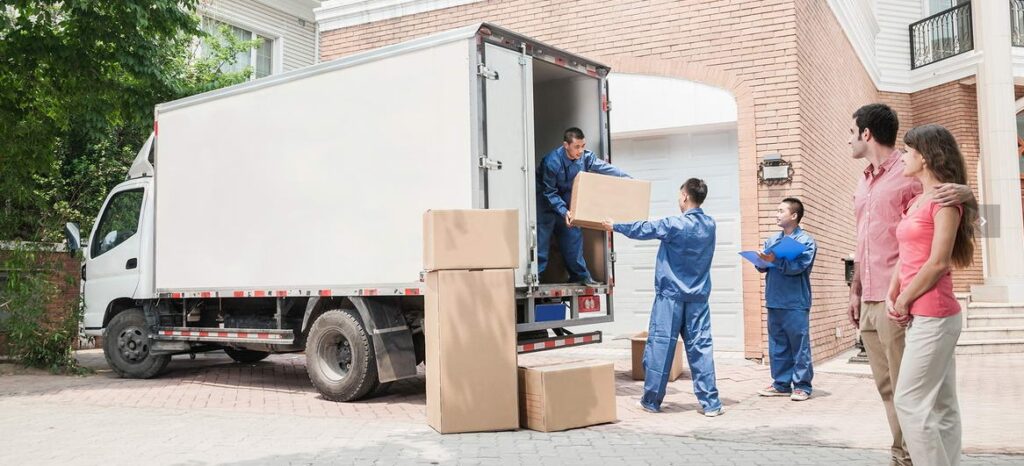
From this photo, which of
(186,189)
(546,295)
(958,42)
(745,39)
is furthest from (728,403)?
(958,42)

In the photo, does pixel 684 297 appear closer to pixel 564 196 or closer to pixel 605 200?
pixel 605 200

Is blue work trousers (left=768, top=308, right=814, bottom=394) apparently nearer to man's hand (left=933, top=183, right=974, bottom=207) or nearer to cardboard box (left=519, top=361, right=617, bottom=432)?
cardboard box (left=519, top=361, right=617, bottom=432)

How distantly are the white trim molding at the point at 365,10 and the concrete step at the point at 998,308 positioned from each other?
31.0 ft

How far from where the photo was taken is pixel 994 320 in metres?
13.4

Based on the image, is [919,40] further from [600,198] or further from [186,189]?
[186,189]

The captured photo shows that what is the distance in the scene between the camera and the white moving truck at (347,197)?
700 centimetres

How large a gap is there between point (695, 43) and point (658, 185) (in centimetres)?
187

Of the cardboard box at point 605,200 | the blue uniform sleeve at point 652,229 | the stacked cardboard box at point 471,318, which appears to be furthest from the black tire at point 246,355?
the blue uniform sleeve at point 652,229

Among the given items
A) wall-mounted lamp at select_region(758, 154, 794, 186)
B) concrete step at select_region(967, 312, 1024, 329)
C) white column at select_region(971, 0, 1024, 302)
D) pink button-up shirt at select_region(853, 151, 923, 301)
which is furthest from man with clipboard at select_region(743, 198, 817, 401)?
white column at select_region(971, 0, 1024, 302)

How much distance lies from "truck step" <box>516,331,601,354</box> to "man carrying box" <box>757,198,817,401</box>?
162 cm

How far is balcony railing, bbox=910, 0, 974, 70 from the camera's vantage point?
1712 cm

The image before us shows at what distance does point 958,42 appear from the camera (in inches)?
682

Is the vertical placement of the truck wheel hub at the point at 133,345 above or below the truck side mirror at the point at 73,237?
below

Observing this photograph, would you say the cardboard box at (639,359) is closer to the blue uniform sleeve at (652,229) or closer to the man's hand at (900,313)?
the blue uniform sleeve at (652,229)
